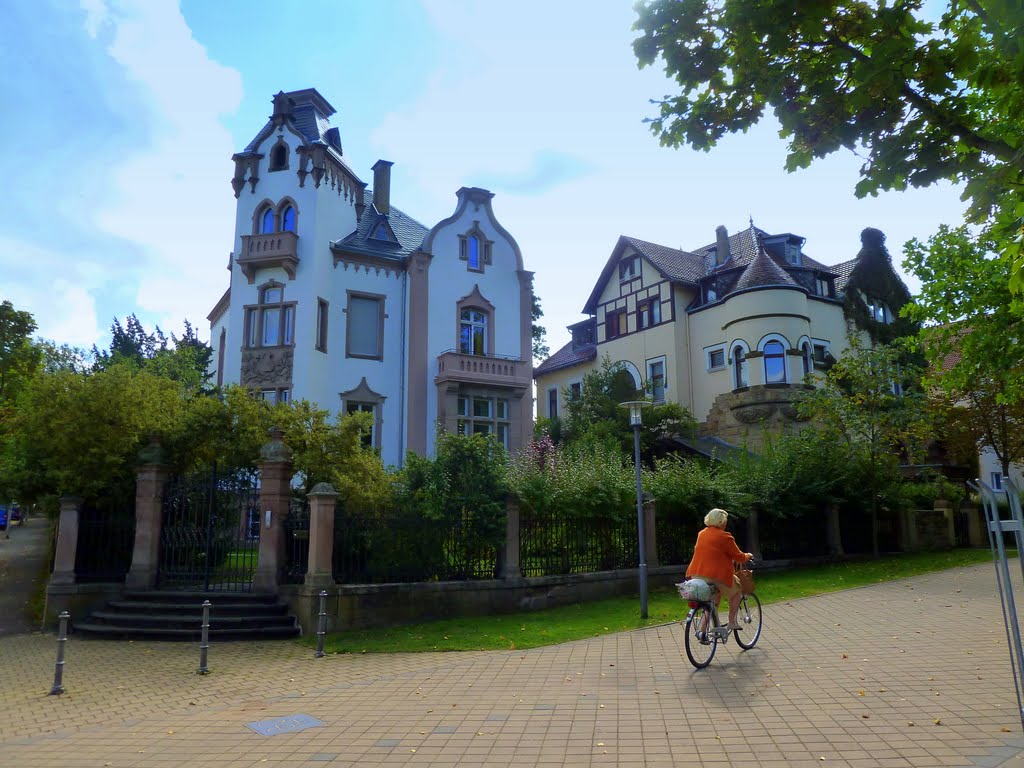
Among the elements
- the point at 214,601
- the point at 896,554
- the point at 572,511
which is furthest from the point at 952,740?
the point at 896,554

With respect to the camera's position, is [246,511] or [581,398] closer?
[246,511]

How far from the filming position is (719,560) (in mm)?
9273

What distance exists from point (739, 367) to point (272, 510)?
2368cm

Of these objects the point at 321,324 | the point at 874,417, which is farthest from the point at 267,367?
the point at 874,417

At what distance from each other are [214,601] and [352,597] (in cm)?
262

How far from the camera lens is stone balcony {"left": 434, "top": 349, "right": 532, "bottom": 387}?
27.4 m

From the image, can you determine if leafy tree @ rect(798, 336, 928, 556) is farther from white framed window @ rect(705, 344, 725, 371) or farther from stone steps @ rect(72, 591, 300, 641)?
stone steps @ rect(72, 591, 300, 641)

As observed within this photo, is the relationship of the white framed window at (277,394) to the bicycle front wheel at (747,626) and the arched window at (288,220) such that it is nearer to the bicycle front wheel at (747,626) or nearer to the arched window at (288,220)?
the arched window at (288,220)

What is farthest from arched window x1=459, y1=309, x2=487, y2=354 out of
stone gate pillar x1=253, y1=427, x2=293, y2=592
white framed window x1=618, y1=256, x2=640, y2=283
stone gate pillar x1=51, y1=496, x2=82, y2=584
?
stone gate pillar x1=51, y1=496, x2=82, y2=584

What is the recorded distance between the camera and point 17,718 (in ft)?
26.7

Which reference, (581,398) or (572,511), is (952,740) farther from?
(581,398)

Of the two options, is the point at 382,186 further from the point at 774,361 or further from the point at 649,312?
the point at 774,361

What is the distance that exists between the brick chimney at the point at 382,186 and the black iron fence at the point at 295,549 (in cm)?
1925

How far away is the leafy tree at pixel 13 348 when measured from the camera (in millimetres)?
25141
